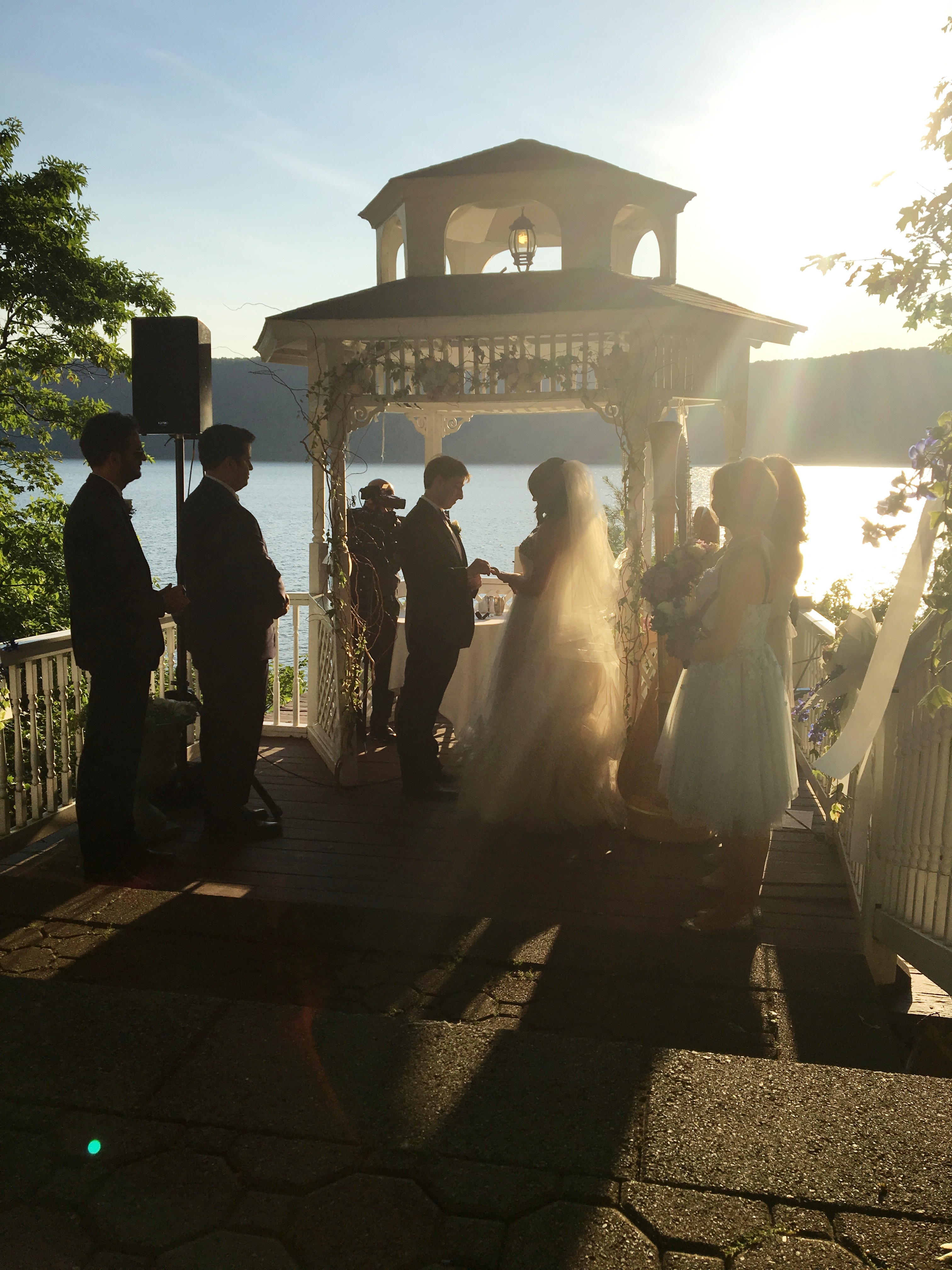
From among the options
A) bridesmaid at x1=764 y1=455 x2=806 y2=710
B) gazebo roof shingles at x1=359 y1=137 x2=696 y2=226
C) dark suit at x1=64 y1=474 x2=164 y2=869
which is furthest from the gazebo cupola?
dark suit at x1=64 y1=474 x2=164 y2=869

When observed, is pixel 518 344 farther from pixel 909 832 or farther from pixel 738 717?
pixel 909 832

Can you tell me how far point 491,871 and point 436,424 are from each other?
614 centimetres

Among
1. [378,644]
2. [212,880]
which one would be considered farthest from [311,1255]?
[378,644]

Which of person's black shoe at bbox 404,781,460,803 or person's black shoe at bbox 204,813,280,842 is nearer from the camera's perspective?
person's black shoe at bbox 204,813,280,842

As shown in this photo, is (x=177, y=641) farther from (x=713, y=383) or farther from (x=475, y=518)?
(x=475, y=518)

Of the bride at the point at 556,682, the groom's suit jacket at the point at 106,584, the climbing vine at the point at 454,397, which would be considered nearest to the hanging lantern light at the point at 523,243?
the climbing vine at the point at 454,397

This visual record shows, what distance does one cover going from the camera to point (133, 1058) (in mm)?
2768

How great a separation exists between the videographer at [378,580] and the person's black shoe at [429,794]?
4.08 ft

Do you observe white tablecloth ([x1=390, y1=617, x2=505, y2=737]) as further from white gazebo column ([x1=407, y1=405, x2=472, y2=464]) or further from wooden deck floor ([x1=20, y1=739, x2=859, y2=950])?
white gazebo column ([x1=407, y1=405, x2=472, y2=464])

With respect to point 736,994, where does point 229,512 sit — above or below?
above

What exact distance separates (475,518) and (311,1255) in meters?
67.6

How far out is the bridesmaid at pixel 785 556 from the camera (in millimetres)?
4027

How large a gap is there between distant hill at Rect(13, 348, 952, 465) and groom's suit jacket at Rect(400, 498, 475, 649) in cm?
91

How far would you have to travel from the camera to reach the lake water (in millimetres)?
15984
